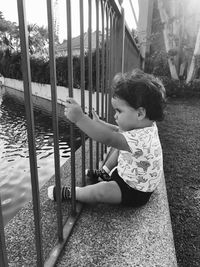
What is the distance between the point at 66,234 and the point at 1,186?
124 centimetres


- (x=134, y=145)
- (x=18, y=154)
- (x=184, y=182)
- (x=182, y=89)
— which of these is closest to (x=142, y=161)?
(x=134, y=145)

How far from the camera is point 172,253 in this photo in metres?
1.25

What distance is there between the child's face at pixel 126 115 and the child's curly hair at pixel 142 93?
25mm

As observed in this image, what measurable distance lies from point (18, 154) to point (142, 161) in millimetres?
1899

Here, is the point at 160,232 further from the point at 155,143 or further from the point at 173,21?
the point at 173,21

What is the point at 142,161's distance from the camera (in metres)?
1.56

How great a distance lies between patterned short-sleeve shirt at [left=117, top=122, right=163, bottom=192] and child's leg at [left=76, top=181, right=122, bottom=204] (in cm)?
10

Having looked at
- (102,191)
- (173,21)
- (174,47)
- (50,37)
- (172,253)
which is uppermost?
(173,21)

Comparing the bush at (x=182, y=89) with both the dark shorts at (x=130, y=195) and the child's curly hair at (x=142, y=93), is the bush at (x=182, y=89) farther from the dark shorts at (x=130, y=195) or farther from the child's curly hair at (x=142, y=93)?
the dark shorts at (x=130, y=195)

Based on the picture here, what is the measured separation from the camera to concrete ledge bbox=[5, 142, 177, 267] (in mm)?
1186

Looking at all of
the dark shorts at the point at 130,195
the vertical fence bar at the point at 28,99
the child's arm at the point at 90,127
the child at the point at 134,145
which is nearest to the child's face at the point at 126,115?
the child at the point at 134,145

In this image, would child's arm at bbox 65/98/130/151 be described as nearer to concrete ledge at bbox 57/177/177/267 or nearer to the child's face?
the child's face

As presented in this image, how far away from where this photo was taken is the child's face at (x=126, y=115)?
154 cm

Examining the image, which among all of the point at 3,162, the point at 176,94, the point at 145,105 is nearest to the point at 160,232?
the point at 145,105
